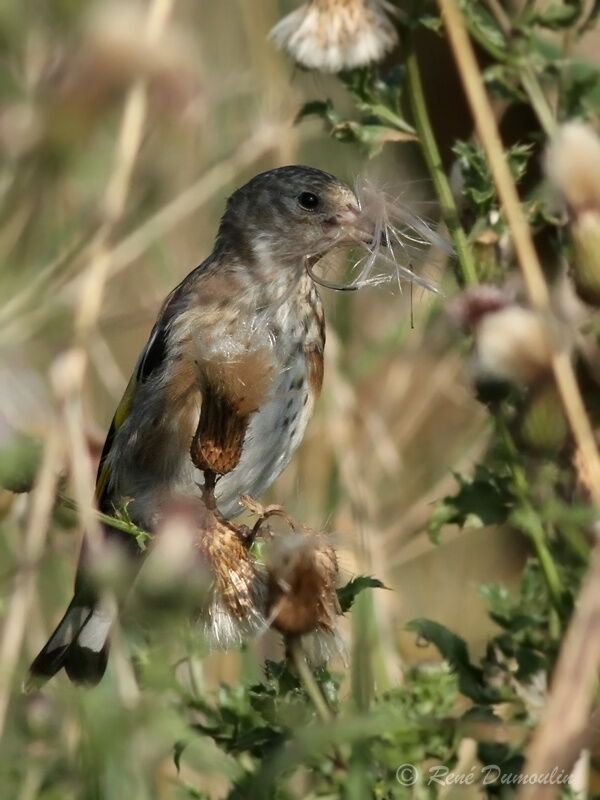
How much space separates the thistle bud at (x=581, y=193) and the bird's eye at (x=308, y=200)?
1674mm

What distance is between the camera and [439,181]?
2.49m

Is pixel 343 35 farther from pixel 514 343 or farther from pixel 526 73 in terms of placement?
pixel 514 343

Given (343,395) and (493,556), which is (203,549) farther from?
(493,556)

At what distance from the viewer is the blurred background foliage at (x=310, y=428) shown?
1.51 meters

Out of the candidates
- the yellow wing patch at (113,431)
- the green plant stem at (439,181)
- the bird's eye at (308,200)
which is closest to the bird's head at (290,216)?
the bird's eye at (308,200)

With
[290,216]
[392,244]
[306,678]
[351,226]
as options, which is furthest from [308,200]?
[306,678]

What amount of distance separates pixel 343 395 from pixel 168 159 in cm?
184

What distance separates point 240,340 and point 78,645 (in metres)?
0.80

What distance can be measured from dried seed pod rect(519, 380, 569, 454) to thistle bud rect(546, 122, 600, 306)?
0.17 metres

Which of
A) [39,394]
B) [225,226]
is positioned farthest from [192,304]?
[39,394]

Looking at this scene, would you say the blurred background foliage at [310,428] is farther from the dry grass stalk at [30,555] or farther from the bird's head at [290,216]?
the bird's head at [290,216]

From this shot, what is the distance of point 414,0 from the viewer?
2648mm

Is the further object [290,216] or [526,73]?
[290,216]

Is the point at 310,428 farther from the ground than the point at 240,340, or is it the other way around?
the point at 240,340
